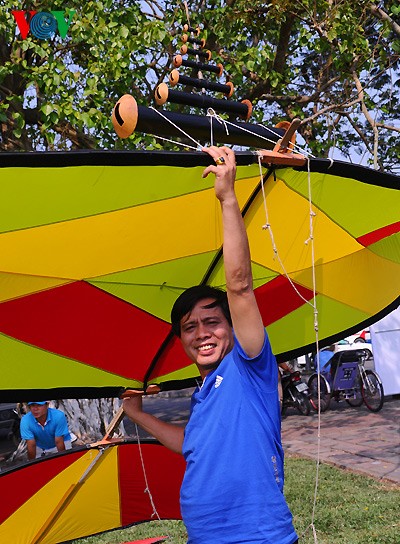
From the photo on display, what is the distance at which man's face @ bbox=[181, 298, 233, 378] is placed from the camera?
7.94 feet

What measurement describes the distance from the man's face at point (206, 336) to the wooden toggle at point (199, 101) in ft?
2.34

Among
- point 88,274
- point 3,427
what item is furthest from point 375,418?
point 88,274

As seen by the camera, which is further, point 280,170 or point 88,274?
point 88,274

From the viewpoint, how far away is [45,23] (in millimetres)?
8727

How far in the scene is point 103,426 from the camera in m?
10.5

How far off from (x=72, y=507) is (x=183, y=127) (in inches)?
83.6

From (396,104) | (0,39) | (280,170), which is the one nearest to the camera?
(280,170)

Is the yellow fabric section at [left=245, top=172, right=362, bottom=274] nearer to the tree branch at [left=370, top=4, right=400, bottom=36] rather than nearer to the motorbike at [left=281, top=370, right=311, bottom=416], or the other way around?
the tree branch at [left=370, top=4, right=400, bottom=36]

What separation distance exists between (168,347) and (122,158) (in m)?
1.38

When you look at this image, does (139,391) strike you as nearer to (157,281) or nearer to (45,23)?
(157,281)

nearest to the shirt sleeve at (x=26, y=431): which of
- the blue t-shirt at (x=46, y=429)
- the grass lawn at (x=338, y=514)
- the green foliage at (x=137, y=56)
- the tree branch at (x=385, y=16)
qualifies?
the blue t-shirt at (x=46, y=429)

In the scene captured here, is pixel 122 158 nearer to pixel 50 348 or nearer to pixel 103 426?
pixel 50 348

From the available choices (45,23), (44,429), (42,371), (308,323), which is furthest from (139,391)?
(45,23)

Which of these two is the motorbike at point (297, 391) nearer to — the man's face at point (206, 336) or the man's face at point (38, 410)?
the man's face at point (38, 410)
